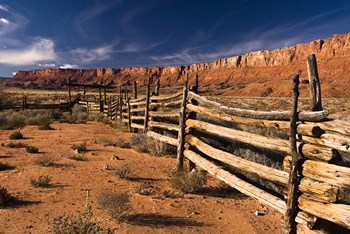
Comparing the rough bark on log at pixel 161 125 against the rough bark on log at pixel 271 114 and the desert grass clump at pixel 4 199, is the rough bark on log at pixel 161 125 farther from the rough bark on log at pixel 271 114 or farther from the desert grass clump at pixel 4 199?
the desert grass clump at pixel 4 199

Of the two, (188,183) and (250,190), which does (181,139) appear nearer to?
(188,183)

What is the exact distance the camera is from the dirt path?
13.7 feet

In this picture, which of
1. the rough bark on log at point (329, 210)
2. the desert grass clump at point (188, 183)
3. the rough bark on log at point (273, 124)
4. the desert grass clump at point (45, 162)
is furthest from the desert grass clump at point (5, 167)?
the rough bark on log at point (329, 210)

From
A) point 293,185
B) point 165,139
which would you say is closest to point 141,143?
point 165,139

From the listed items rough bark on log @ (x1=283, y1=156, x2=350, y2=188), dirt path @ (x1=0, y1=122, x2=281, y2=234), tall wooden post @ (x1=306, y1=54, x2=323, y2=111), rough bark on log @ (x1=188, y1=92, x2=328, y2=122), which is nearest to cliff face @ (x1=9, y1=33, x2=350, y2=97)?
rough bark on log @ (x1=188, y1=92, x2=328, y2=122)

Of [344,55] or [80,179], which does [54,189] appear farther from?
[344,55]

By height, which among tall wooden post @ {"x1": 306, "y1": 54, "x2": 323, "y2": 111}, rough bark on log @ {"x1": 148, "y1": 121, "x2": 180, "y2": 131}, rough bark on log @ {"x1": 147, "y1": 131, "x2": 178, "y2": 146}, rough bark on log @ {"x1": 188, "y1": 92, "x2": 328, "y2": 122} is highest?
tall wooden post @ {"x1": 306, "y1": 54, "x2": 323, "y2": 111}

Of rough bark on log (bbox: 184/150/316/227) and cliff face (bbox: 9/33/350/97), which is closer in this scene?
rough bark on log (bbox: 184/150/316/227)

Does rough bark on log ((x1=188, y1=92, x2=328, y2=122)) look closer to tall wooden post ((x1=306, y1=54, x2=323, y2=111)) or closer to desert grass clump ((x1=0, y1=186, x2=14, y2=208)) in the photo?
tall wooden post ((x1=306, y1=54, x2=323, y2=111))

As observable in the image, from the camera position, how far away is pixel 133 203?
16.3 feet

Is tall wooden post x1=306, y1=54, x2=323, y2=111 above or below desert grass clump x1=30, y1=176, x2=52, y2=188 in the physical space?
above

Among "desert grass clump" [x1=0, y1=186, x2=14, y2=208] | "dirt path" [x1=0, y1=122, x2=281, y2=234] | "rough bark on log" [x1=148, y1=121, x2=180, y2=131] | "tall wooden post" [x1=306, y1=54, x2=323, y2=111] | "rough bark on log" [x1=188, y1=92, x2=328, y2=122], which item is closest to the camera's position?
"rough bark on log" [x1=188, y1=92, x2=328, y2=122]

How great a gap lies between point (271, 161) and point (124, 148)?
508 centimetres

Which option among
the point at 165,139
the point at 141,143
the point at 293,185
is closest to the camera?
the point at 293,185
